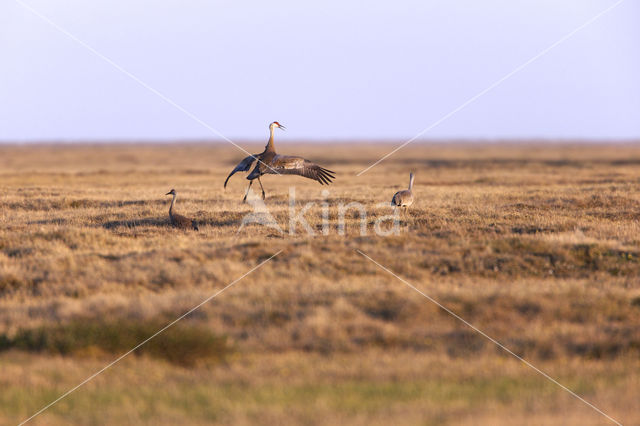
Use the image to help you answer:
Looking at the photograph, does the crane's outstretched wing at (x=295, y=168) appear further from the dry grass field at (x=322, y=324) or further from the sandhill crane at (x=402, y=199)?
the sandhill crane at (x=402, y=199)

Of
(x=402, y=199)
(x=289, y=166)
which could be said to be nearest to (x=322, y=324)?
(x=289, y=166)

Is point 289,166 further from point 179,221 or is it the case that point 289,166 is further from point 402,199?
point 402,199

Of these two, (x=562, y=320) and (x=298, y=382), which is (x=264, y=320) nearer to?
(x=298, y=382)

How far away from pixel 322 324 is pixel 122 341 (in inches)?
119

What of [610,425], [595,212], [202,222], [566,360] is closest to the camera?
[610,425]

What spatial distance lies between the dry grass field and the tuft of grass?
3 centimetres

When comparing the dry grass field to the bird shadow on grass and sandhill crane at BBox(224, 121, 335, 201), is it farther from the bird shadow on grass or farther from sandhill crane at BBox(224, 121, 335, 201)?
sandhill crane at BBox(224, 121, 335, 201)

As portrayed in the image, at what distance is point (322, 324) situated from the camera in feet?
36.4

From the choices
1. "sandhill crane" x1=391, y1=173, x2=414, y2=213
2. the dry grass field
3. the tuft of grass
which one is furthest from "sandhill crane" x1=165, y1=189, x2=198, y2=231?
the tuft of grass

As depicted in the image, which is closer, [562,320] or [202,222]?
[562,320]

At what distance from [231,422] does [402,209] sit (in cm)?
1667

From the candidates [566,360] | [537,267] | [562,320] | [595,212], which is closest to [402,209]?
[595,212]

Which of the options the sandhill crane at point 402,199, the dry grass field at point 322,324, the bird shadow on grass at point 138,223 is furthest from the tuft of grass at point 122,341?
the sandhill crane at point 402,199

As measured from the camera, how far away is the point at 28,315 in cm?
1207
